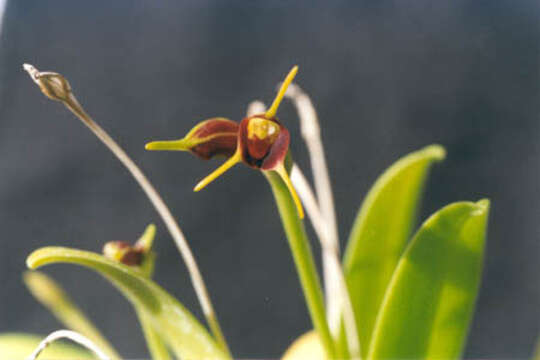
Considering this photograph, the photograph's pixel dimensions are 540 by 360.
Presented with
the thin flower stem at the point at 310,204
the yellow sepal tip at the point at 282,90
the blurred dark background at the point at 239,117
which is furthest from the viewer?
the blurred dark background at the point at 239,117

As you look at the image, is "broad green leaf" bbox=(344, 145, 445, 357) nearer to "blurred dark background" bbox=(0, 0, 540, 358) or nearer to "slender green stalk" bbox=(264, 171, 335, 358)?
"slender green stalk" bbox=(264, 171, 335, 358)

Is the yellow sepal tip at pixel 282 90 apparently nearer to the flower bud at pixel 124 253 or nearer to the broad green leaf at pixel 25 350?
the flower bud at pixel 124 253

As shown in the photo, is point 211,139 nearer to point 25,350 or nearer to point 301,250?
point 301,250

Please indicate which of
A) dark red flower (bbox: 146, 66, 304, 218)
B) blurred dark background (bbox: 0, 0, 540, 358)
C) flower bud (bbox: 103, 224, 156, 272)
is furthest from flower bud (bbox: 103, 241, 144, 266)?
blurred dark background (bbox: 0, 0, 540, 358)

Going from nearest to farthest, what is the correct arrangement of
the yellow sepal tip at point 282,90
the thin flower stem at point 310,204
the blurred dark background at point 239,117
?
the yellow sepal tip at point 282,90 → the thin flower stem at point 310,204 → the blurred dark background at point 239,117

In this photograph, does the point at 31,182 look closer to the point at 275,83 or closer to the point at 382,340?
the point at 275,83

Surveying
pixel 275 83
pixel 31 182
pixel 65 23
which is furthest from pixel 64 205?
pixel 275 83

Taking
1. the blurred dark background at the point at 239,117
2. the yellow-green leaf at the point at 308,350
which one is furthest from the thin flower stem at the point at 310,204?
the blurred dark background at the point at 239,117
